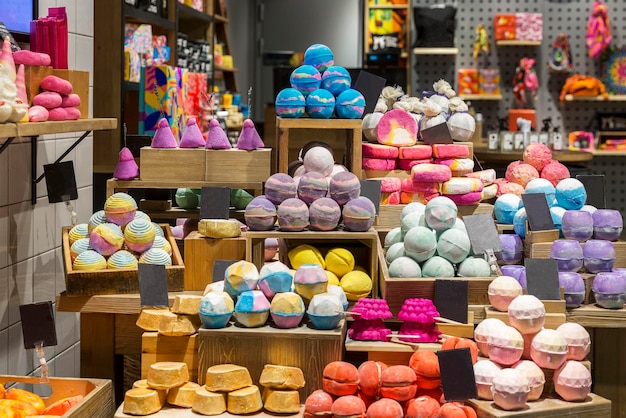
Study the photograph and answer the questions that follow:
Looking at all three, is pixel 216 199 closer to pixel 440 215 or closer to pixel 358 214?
pixel 358 214

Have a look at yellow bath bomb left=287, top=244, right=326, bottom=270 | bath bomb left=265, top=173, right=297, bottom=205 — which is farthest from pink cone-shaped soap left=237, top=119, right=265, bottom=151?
yellow bath bomb left=287, top=244, right=326, bottom=270

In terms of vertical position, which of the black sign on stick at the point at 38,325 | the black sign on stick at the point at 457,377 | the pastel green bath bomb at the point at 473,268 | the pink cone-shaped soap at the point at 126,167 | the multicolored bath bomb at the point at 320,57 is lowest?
the black sign on stick at the point at 457,377

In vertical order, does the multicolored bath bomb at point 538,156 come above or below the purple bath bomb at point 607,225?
above

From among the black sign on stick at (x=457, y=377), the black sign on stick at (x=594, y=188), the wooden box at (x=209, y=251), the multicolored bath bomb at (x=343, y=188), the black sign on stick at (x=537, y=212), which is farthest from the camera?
the black sign on stick at (x=594, y=188)

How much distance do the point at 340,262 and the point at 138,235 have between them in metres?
0.63

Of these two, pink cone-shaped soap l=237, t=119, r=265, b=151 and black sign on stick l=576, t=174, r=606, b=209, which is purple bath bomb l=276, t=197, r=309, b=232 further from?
black sign on stick l=576, t=174, r=606, b=209

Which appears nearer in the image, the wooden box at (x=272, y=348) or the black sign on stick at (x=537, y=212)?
the wooden box at (x=272, y=348)

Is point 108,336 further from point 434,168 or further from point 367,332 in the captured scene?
point 434,168

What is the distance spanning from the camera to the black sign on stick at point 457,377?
2170 millimetres

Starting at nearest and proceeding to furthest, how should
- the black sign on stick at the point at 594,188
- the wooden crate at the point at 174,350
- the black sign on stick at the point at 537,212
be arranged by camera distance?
the wooden crate at the point at 174,350 → the black sign on stick at the point at 537,212 → the black sign on stick at the point at 594,188

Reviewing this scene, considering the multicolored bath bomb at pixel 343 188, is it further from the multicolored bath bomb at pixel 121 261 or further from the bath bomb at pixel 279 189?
the multicolored bath bomb at pixel 121 261

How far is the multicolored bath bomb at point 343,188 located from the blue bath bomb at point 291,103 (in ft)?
1.24

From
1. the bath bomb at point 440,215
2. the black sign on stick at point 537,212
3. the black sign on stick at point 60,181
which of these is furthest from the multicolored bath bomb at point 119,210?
the black sign on stick at point 537,212

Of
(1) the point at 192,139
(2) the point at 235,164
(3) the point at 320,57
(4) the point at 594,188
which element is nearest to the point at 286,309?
(2) the point at 235,164
